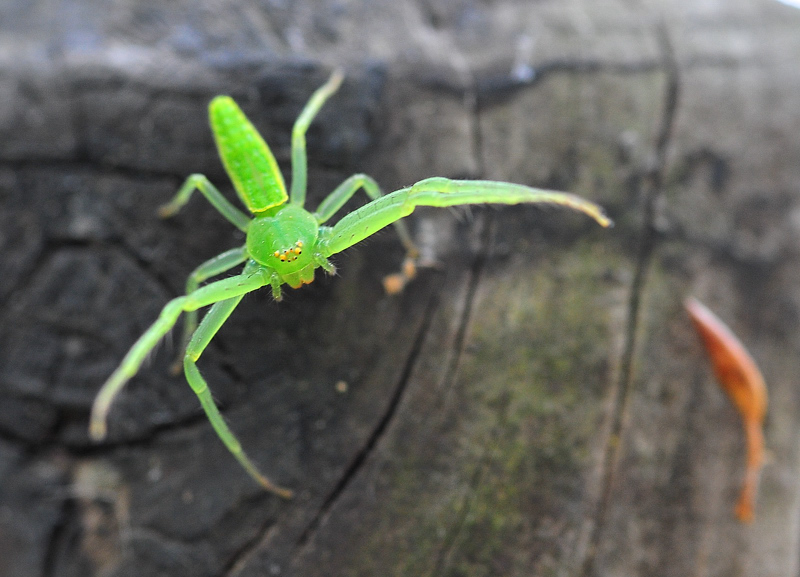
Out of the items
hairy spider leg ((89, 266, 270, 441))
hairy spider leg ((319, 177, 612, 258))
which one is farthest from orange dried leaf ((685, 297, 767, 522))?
hairy spider leg ((89, 266, 270, 441))

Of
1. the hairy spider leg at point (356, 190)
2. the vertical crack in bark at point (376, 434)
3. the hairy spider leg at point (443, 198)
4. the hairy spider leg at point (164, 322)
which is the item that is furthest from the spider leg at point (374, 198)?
the hairy spider leg at point (164, 322)

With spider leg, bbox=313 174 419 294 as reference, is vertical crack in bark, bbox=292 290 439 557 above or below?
below

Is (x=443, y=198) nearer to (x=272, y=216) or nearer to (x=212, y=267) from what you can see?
(x=272, y=216)

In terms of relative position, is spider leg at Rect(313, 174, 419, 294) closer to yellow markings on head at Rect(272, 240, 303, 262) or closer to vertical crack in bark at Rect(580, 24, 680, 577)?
yellow markings on head at Rect(272, 240, 303, 262)

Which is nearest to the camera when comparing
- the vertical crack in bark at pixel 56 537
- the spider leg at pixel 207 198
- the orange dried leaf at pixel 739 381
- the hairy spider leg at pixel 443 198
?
the hairy spider leg at pixel 443 198

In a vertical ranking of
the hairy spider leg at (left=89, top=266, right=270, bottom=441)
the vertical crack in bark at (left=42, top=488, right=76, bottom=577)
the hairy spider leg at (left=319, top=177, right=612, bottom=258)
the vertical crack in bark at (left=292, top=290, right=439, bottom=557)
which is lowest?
the vertical crack in bark at (left=42, top=488, right=76, bottom=577)

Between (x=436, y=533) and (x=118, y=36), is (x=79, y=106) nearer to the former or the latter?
(x=118, y=36)

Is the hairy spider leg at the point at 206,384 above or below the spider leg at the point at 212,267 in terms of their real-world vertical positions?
below

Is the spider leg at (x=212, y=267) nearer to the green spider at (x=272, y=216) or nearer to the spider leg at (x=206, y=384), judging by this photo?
the green spider at (x=272, y=216)
